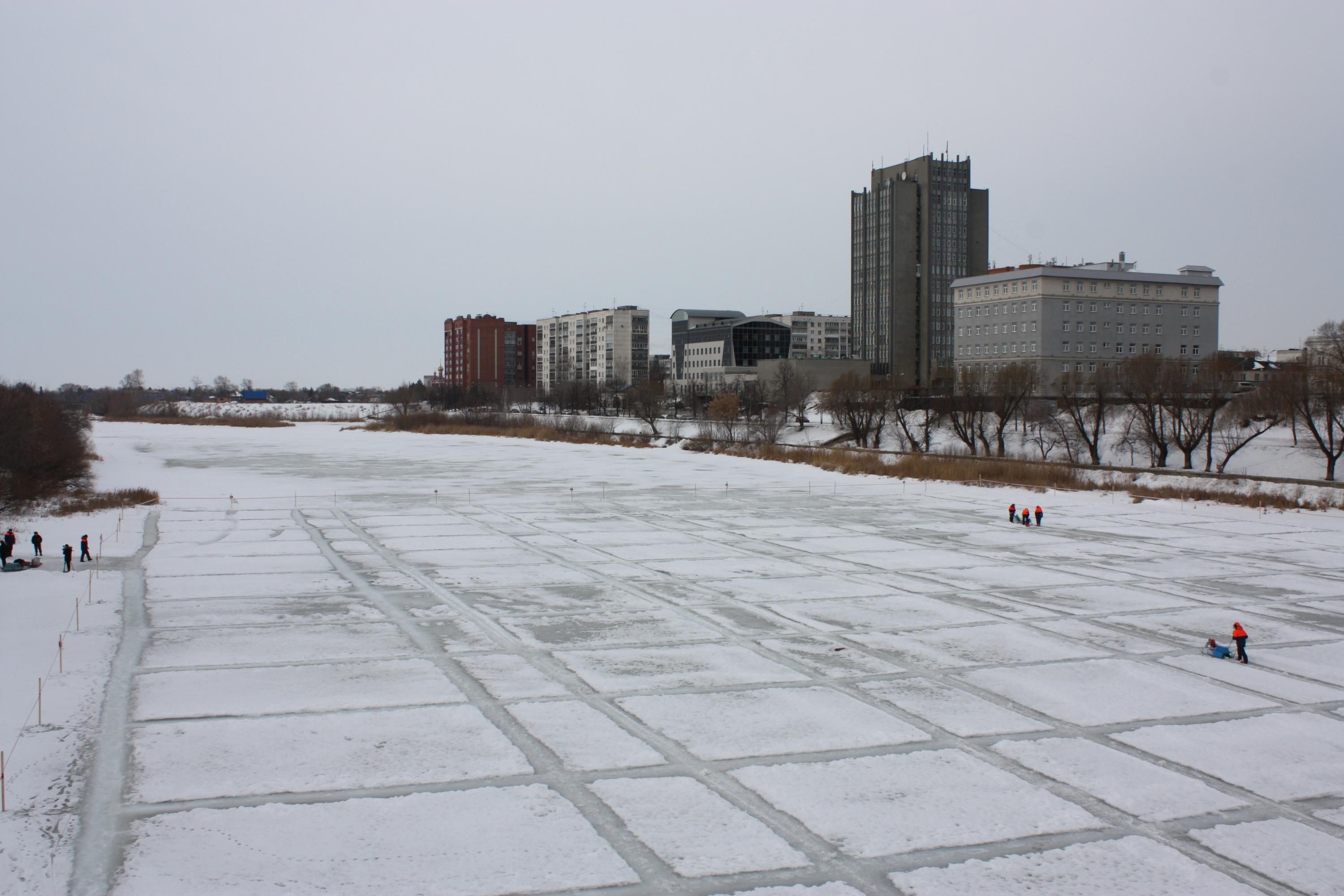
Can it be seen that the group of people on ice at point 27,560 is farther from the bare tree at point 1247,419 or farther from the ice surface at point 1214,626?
the bare tree at point 1247,419

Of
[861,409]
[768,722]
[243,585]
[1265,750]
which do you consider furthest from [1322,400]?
[243,585]

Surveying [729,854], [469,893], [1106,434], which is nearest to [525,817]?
[469,893]

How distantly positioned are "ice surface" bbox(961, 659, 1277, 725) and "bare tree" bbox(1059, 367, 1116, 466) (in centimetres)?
4404

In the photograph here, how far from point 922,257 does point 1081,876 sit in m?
142

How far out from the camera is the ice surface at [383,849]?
7.41 meters

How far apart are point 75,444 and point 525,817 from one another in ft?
145

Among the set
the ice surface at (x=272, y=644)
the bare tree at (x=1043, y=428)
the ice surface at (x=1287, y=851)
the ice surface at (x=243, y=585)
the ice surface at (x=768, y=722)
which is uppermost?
the bare tree at (x=1043, y=428)

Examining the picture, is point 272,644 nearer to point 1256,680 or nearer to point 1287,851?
point 1287,851

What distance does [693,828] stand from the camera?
27.6 ft

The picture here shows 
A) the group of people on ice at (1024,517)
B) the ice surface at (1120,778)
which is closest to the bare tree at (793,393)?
the group of people on ice at (1024,517)

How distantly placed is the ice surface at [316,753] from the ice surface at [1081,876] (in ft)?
13.9

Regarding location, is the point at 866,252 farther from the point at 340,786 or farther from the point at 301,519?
the point at 340,786

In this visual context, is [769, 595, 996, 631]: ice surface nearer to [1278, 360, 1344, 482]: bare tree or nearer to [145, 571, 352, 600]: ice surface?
[145, 571, 352, 600]: ice surface

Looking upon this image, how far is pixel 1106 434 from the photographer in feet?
209
